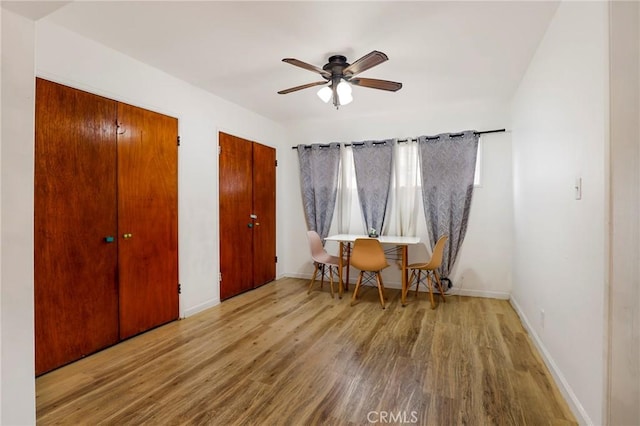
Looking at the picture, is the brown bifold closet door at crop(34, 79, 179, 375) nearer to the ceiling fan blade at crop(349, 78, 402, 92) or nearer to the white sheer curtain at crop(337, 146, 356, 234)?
the ceiling fan blade at crop(349, 78, 402, 92)

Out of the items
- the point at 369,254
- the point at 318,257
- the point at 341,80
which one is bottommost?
the point at 318,257

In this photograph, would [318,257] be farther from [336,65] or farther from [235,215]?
[336,65]

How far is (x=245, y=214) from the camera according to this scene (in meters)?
4.20

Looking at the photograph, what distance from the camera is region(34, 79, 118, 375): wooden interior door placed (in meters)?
2.15

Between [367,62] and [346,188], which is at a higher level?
[367,62]

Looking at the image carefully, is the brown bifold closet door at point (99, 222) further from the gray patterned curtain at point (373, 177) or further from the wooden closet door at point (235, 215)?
the gray patterned curtain at point (373, 177)

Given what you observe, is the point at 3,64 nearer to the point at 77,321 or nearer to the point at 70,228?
the point at 70,228

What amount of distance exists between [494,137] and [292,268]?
346cm

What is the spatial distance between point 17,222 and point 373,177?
373 centimetres

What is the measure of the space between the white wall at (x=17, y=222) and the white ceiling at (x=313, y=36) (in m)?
→ 0.40

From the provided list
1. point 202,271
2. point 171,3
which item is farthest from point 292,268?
point 171,3

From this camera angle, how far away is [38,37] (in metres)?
2.14

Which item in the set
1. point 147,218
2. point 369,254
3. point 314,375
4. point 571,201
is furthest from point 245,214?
point 571,201

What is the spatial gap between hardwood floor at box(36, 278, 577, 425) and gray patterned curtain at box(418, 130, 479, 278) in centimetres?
111
